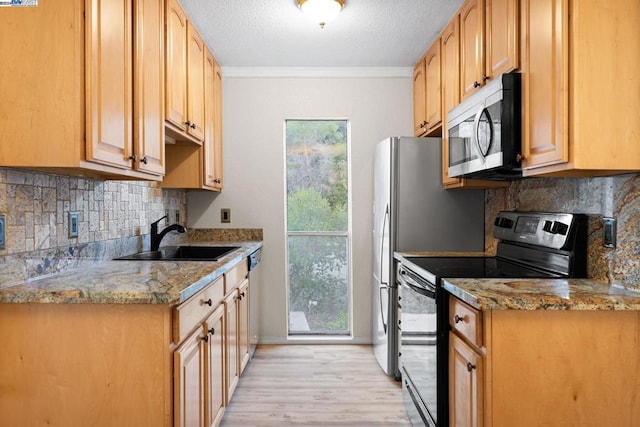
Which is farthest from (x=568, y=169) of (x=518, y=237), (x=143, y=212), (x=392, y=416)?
(x=143, y=212)

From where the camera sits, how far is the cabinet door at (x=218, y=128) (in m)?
3.29

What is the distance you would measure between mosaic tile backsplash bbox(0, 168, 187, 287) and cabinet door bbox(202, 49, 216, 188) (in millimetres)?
520

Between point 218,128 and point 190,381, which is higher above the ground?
point 218,128

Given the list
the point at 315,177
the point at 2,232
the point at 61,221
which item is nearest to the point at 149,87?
the point at 61,221

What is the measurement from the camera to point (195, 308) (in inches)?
65.1

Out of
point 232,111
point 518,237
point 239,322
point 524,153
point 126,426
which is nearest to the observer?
point 126,426

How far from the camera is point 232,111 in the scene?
11.7ft

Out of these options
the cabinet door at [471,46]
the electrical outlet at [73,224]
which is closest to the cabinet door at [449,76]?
the cabinet door at [471,46]

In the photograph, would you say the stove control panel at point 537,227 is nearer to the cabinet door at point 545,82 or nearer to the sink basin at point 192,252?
the cabinet door at point 545,82

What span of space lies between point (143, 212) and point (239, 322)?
949mm

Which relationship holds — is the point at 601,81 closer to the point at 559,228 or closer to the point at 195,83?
the point at 559,228

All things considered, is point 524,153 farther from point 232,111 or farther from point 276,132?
point 232,111

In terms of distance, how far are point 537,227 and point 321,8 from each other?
1652 millimetres

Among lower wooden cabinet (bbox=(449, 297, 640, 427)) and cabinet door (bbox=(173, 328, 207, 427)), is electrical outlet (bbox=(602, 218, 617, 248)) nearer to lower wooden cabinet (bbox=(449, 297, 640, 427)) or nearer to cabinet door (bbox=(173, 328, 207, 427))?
lower wooden cabinet (bbox=(449, 297, 640, 427))
